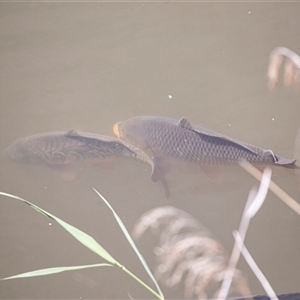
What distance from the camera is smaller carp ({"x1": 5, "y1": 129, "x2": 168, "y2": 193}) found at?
8.47 ft

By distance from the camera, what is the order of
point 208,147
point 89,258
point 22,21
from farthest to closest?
1. point 22,21
2. point 89,258
3. point 208,147

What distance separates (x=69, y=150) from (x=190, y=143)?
78cm

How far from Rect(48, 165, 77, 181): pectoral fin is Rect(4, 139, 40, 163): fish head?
0.14 meters

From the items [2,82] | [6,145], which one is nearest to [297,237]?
[6,145]

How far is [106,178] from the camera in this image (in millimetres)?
2686

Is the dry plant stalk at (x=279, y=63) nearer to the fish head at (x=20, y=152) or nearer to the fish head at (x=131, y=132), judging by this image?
the fish head at (x=131, y=132)

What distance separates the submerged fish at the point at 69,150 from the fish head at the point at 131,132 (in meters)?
0.05

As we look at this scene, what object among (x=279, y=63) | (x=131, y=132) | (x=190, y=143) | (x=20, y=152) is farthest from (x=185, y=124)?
(x=20, y=152)

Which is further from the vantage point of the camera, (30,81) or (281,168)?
(30,81)

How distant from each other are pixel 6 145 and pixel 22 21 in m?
0.85

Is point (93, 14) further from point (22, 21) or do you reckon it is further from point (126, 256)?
point (126, 256)

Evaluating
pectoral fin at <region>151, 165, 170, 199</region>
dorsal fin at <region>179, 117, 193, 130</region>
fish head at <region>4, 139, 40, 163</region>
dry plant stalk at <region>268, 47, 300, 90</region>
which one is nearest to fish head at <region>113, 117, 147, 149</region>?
pectoral fin at <region>151, 165, 170, 199</region>

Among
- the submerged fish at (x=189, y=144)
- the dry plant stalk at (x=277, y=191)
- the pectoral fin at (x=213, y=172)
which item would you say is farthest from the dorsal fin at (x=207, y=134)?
the pectoral fin at (x=213, y=172)

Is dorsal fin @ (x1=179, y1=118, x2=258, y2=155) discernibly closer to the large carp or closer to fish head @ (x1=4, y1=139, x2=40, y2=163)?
the large carp
